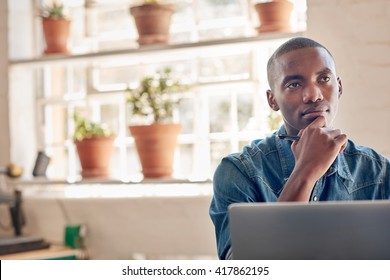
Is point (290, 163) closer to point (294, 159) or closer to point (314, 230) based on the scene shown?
point (294, 159)

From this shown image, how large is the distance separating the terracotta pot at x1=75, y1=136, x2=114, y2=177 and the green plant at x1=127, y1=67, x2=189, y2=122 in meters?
0.21

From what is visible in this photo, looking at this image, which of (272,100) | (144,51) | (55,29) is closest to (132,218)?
(144,51)

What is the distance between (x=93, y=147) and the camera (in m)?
2.75

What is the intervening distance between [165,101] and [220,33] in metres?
0.41

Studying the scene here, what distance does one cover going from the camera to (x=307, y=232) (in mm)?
917

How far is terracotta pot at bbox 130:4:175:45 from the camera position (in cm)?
262

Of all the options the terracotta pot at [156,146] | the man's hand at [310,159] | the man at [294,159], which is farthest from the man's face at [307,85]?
the terracotta pot at [156,146]

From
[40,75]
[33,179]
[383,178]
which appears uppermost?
[40,75]

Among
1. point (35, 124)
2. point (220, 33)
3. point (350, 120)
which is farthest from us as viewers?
point (35, 124)

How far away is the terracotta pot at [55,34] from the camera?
2879 mm

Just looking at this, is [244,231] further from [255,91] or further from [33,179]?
[33,179]

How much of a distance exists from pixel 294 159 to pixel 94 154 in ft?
4.64
